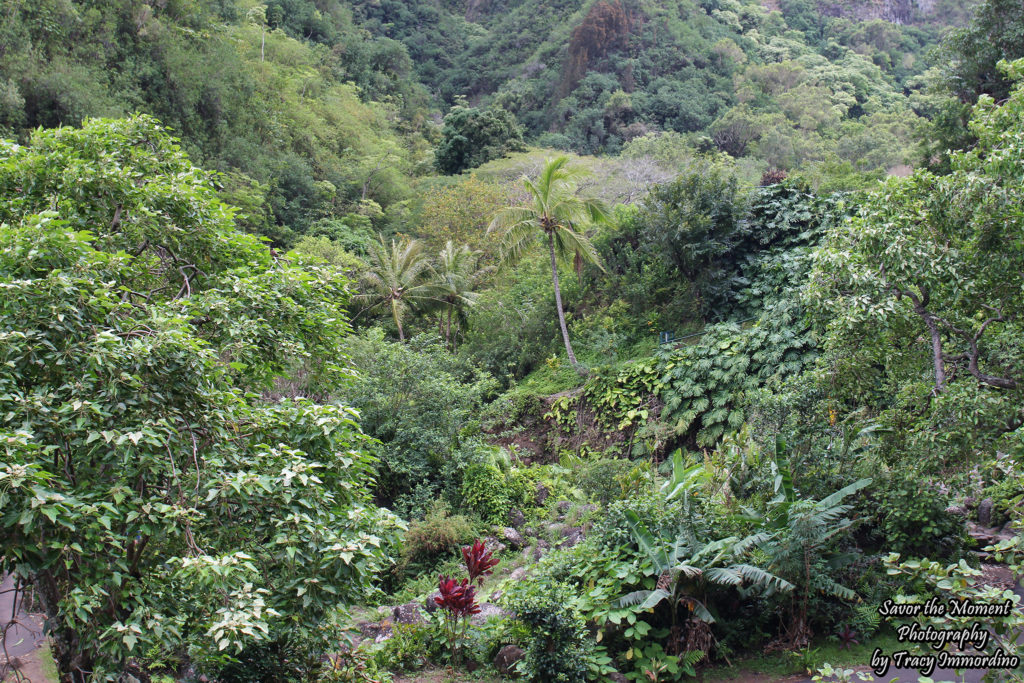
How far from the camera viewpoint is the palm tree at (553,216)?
16.6m

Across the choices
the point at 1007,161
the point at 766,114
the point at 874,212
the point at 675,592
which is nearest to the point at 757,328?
the point at 874,212

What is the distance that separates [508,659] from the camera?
6.62 metres

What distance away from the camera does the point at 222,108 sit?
29.0 metres

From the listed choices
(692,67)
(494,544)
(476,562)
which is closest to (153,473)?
(476,562)

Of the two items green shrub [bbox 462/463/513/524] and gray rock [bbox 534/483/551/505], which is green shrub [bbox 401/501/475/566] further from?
gray rock [bbox 534/483/551/505]

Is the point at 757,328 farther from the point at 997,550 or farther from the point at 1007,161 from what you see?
the point at 997,550

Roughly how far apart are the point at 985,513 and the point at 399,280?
18642 millimetres

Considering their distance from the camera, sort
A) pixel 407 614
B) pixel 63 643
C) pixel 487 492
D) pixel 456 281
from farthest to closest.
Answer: pixel 456 281, pixel 487 492, pixel 407 614, pixel 63 643

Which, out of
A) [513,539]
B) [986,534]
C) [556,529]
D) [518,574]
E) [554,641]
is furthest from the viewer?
[513,539]

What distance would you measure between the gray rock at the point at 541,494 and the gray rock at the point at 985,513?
7206 millimetres

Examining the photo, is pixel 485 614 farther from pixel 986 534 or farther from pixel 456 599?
pixel 986 534

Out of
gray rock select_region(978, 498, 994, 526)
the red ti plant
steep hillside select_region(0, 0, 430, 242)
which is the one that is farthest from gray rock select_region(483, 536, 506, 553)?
steep hillside select_region(0, 0, 430, 242)

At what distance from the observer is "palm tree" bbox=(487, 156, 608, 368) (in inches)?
655

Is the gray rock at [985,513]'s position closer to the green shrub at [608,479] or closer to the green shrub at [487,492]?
the green shrub at [608,479]
